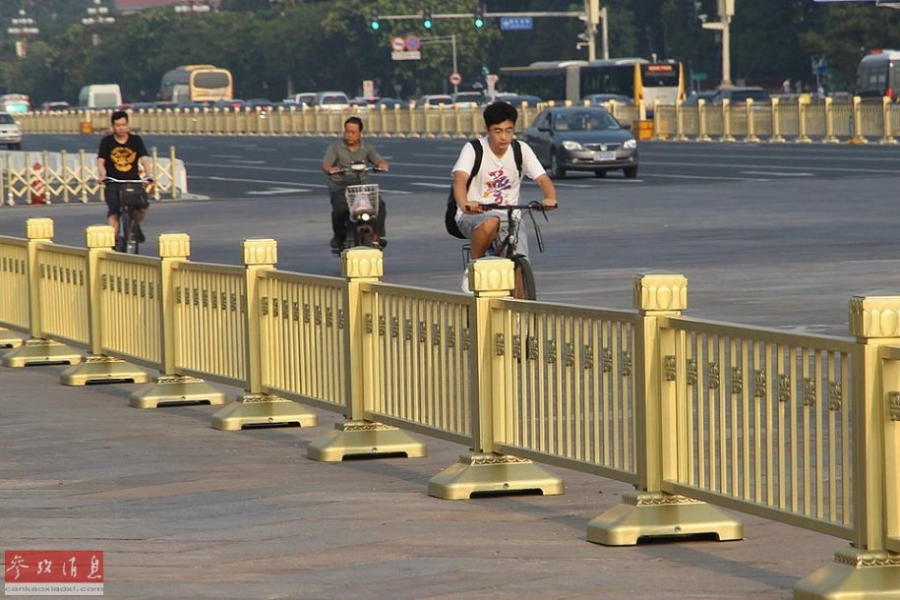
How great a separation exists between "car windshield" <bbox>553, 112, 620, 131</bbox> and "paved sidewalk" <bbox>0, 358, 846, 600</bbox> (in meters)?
34.2

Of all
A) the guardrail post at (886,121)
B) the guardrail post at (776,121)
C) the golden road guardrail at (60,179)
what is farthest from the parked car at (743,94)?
the golden road guardrail at (60,179)

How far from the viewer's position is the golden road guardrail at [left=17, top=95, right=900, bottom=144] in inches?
2410

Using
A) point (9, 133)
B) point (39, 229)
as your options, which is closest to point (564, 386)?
point (39, 229)

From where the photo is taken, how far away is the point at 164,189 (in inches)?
1829

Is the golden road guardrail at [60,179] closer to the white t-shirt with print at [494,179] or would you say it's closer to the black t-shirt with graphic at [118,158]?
the black t-shirt with graphic at [118,158]

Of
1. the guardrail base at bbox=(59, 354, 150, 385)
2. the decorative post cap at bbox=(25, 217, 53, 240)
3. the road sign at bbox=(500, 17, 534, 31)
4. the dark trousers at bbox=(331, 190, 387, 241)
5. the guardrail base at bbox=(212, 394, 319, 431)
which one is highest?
the road sign at bbox=(500, 17, 534, 31)

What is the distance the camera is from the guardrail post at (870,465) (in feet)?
21.8

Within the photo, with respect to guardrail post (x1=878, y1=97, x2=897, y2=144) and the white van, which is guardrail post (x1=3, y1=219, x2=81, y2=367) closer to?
guardrail post (x1=878, y1=97, x2=897, y2=144)

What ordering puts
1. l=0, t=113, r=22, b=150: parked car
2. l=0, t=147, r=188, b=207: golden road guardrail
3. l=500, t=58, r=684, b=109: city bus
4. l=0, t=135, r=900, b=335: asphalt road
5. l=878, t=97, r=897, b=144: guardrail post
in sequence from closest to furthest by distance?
1. l=0, t=135, r=900, b=335: asphalt road
2. l=0, t=147, r=188, b=207: golden road guardrail
3. l=878, t=97, r=897, b=144: guardrail post
4. l=0, t=113, r=22, b=150: parked car
5. l=500, t=58, r=684, b=109: city bus

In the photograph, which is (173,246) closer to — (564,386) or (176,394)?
(176,394)

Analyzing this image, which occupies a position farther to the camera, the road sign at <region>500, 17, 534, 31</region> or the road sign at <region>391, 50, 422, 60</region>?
the road sign at <region>391, 50, 422, 60</region>

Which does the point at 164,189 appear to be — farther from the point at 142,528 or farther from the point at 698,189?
the point at 142,528

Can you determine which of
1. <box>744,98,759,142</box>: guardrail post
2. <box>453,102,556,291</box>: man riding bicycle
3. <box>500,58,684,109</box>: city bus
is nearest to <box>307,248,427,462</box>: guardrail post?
<box>453,102,556,291</box>: man riding bicycle

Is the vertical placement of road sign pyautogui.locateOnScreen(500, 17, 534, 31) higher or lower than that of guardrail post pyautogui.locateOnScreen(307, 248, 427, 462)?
higher
